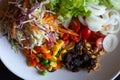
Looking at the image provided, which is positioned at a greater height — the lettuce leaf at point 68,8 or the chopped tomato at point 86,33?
the lettuce leaf at point 68,8

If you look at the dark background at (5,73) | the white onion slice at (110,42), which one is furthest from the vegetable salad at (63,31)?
the dark background at (5,73)

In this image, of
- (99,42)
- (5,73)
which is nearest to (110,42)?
(99,42)

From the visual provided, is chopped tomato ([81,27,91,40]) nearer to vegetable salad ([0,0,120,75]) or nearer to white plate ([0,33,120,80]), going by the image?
vegetable salad ([0,0,120,75])

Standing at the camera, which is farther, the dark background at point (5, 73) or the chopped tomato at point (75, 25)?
the dark background at point (5, 73)

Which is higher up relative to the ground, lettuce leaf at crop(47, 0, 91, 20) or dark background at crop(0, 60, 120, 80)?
lettuce leaf at crop(47, 0, 91, 20)

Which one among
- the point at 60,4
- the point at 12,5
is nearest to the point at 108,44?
the point at 60,4

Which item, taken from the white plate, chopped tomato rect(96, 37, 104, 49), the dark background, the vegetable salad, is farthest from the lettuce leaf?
the dark background

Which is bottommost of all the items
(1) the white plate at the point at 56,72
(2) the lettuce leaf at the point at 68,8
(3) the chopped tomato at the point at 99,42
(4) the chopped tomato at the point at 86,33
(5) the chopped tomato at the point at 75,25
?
(1) the white plate at the point at 56,72

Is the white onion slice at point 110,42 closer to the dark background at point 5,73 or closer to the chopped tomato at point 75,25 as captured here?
the chopped tomato at point 75,25

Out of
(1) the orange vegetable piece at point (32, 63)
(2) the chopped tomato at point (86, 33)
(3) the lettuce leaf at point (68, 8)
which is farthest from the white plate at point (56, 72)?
(3) the lettuce leaf at point (68, 8)
